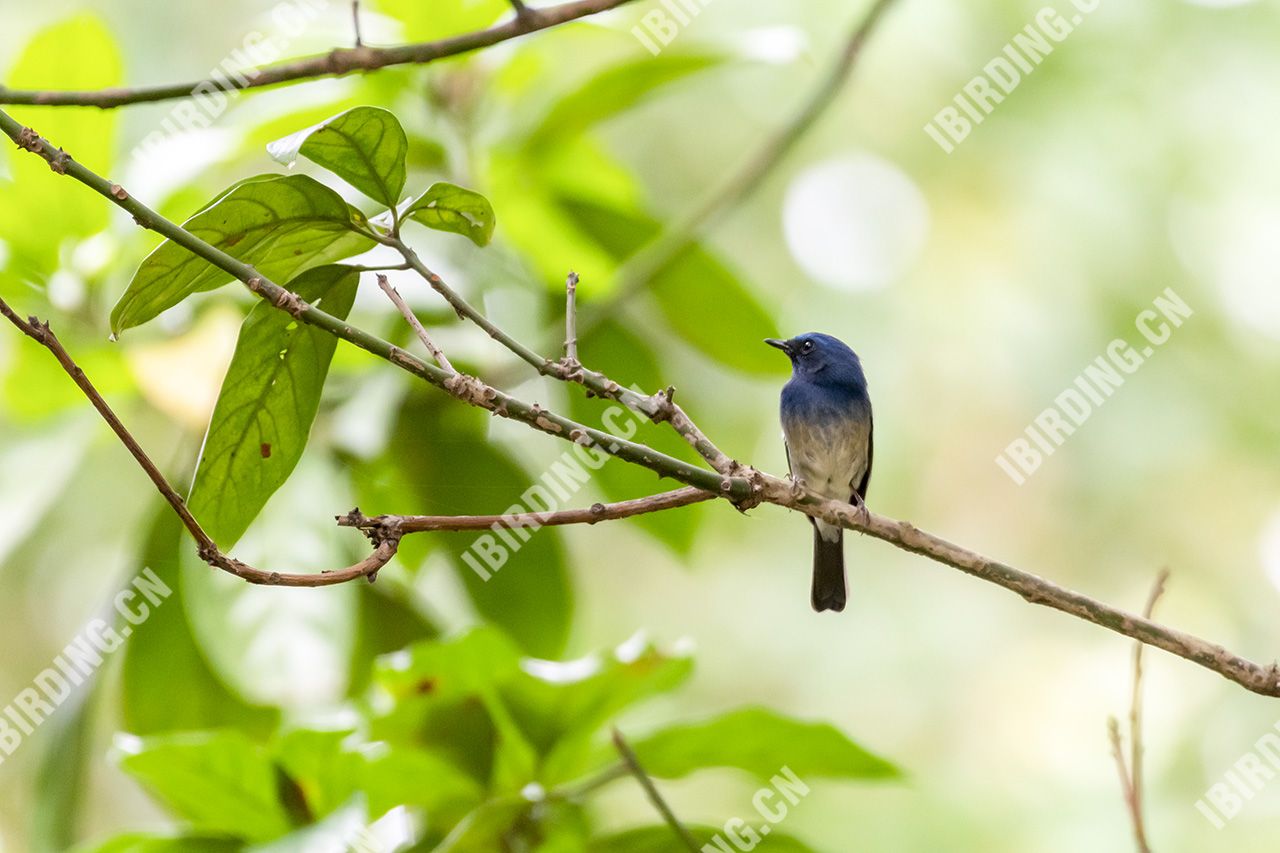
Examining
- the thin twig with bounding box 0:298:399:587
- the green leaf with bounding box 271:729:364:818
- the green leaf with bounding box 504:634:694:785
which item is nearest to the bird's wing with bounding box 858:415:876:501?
the green leaf with bounding box 504:634:694:785

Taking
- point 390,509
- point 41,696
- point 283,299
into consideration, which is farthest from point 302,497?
point 283,299

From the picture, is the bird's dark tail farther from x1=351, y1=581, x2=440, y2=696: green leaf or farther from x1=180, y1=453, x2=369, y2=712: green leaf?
x1=180, y1=453, x2=369, y2=712: green leaf

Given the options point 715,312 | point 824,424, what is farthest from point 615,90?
point 824,424

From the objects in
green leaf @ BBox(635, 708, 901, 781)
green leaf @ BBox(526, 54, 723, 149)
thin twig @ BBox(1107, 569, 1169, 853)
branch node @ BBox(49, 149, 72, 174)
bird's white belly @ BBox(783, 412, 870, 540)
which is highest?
green leaf @ BBox(526, 54, 723, 149)

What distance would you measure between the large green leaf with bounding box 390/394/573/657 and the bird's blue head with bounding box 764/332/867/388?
0.90 meters

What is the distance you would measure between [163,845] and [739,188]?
1.83 metres

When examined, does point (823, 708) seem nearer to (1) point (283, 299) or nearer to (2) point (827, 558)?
(2) point (827, 558)

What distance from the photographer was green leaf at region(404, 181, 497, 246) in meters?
1.50

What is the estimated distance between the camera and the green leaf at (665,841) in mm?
2135

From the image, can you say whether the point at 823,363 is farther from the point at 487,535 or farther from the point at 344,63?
the point at 344,63

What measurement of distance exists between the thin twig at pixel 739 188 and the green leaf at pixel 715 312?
0.07 m

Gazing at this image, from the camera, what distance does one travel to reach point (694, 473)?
1264 millimetres

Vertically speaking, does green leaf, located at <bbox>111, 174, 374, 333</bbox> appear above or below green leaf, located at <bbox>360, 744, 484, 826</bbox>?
above

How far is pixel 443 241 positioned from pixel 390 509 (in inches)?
28.6
